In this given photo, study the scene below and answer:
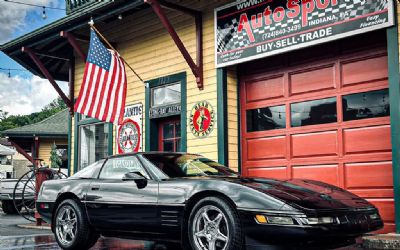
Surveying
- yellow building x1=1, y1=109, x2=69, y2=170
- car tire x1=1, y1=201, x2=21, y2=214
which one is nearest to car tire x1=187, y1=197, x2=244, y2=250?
car tire x1=1, y1=201, x2=21, y2=214

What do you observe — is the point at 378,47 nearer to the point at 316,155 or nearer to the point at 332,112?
the point at 332,112

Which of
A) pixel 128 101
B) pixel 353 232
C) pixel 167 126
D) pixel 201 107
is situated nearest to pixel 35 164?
pixel 128 101

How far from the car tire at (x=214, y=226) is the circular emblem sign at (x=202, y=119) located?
5.02 meters

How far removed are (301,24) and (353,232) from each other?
4.64 meters

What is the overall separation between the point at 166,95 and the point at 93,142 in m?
3.28

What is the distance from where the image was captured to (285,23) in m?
8.97

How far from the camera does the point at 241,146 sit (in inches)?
405

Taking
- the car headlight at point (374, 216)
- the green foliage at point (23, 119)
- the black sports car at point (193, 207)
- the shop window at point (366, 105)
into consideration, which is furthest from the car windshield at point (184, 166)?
the green foliage at point (23, 119)

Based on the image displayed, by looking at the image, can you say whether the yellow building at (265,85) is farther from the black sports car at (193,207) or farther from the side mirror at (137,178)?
the side mirror at (137,178)

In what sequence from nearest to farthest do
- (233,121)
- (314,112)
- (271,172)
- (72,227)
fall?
1. (72,227)
2. (314,112)
3. (271,172)
4. (233,121)

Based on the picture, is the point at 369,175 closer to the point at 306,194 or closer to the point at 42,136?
the point at 306,194

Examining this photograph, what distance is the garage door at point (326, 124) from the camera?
8.06 metres

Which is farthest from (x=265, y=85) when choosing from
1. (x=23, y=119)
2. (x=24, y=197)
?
(x=23, y=119)

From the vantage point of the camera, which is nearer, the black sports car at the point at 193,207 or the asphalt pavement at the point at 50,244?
the black sports car at the point at 193,207
